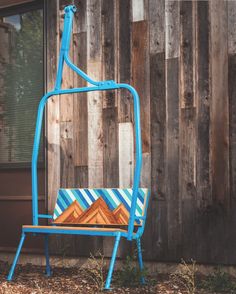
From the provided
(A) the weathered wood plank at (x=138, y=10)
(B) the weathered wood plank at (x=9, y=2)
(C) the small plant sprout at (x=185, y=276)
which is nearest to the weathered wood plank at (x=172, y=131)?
(C) the small plant sprout at (x=185, y=276)

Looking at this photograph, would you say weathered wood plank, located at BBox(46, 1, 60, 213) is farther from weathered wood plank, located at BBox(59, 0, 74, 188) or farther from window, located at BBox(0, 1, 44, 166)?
window, located at BBox(0, 1, 44, 166)

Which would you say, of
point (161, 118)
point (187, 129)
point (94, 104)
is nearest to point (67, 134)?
point (94, 104)

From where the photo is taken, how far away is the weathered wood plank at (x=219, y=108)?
5.00 m

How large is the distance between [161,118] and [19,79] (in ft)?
5.61

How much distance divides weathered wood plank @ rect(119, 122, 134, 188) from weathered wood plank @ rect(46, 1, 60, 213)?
2.22 ft

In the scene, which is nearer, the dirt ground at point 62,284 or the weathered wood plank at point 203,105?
the dirt ground at point 62,284

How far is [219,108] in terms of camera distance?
504 cm

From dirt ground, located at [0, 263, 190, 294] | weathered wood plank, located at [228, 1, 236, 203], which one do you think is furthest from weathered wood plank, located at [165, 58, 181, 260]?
weathered wood plank, located at [228, 1, 236, 203]

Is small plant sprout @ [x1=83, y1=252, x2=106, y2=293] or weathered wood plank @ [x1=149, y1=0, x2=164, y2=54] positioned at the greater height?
weathered wood plank @ [x1=149, y1=0, x2=164, y2=54]

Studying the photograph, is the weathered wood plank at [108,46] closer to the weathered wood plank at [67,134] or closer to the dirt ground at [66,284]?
the weathered wood plank at [67,134]

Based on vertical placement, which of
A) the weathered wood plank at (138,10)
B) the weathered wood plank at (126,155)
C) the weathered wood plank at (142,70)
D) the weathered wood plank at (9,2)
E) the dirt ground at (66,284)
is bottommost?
the dirt ground at (66,284)

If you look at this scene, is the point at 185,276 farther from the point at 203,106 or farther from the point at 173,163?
the point at 203,106

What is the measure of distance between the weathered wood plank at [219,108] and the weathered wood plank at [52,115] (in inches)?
61.7

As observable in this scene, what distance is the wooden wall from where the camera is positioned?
5035 mm
